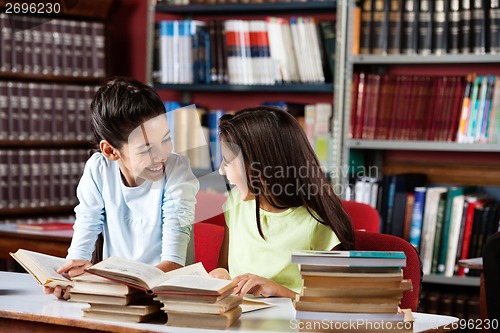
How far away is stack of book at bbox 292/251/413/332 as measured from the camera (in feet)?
5.05

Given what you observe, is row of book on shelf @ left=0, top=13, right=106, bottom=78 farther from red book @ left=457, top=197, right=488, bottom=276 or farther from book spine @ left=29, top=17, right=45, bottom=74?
red book @ left=457, top=197, right=488, bottom=276

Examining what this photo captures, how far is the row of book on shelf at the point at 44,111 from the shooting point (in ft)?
13.5

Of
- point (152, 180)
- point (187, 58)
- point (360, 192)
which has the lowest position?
point (360, 192)

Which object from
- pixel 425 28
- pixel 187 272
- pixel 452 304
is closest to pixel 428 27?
pixel 425 28

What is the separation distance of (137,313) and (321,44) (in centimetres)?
239

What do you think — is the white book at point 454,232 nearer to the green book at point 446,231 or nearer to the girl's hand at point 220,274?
the green book at point 446,231

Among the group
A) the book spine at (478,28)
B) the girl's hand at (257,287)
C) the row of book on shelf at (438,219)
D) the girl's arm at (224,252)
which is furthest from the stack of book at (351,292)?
the book spine at (478,28)

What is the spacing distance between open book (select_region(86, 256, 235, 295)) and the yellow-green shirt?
0.36 meters

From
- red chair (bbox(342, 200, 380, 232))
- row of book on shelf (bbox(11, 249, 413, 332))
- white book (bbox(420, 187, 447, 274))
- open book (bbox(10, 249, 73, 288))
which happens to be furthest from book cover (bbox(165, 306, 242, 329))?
white book (bbox(420, 187, 447, 274))

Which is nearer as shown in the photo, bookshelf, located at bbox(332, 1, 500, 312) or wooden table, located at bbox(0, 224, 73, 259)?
wooden table, located at bbox(0, 224, 73, 259)

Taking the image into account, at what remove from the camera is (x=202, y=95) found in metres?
4.36

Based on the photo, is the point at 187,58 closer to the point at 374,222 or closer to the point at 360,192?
the point at 360,192

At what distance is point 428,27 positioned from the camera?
11.6ft

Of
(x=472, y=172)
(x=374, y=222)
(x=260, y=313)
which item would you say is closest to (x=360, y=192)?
(x=472, y=172)
